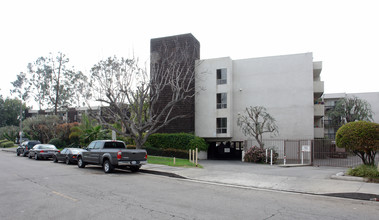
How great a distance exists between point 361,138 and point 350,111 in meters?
31.5

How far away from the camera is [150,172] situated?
16047 millimetres

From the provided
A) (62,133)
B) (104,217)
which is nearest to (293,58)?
(104,217)

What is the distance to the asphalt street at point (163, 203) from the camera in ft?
22.6

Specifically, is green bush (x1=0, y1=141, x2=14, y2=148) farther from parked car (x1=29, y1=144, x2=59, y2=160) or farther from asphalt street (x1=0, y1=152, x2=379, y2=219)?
asphalt street (x1=0, y1=152, x2=379, y2=219)

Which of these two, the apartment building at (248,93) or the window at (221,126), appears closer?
the apartment building at (248,93)

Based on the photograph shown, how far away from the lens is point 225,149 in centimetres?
3450

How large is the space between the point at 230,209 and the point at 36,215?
4.71 meters

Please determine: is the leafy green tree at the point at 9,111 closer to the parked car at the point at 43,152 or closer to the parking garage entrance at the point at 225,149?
the parked car at the point at 43,152

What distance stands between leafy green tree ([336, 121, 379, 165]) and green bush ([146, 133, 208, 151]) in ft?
55.9

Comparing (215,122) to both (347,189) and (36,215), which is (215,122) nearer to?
(347,189)

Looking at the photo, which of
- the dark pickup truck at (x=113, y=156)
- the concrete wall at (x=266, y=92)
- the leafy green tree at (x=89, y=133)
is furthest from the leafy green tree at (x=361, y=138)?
the leafy green tree at (x=89, y=133)

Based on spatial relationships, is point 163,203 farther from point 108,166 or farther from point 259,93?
point 259,93

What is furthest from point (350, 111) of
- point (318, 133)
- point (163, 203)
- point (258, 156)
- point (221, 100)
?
point (163, 203)

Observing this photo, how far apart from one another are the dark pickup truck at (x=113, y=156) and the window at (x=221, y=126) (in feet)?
51.1
